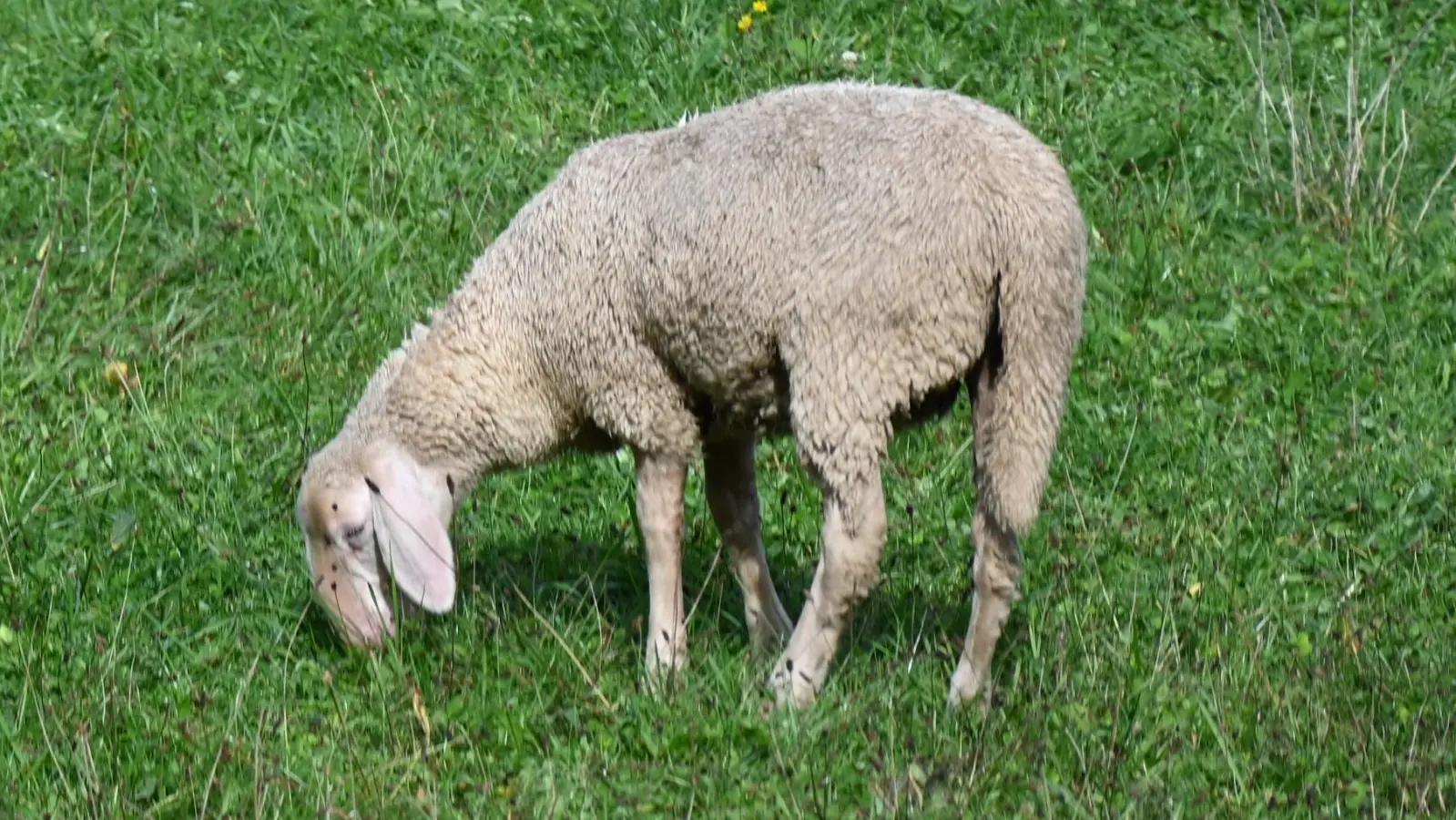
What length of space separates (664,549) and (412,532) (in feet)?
1.95

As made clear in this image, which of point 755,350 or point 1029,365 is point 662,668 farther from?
point 1029,365

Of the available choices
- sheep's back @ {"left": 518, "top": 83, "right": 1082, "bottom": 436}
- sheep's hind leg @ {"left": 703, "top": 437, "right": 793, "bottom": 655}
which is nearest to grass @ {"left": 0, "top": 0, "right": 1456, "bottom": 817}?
sheep's hind leg @ {"left": 703, "top": 437, "right": 793, "bottom": 655}

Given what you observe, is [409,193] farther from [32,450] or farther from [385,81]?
[32,450]

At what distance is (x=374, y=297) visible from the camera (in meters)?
6.81

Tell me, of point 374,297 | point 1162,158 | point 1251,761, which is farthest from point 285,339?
point 1251,761

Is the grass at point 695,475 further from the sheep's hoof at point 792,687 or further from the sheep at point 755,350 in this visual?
the sheep at point 755,350

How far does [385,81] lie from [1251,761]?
4720mm

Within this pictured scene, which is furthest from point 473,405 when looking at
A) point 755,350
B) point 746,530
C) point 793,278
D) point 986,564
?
point 986,564

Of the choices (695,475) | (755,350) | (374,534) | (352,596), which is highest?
(755,350)

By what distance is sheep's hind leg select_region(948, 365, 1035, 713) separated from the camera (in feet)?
14.7

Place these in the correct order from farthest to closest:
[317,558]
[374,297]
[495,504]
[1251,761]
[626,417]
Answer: [374,297]
[495,504]
[317,558]
[626,417]
[1251,761]

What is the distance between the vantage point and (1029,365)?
436 cm

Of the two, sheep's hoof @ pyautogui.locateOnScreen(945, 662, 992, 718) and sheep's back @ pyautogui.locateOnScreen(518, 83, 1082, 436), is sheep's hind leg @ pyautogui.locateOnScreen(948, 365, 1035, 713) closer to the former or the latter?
sheep's hoof @ pyautogui.locateOnScreen(945, 662, 992, 718)

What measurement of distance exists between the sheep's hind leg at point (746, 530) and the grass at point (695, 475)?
0.58 feet
